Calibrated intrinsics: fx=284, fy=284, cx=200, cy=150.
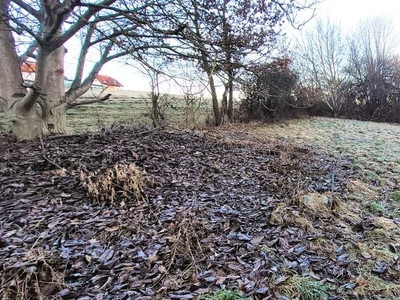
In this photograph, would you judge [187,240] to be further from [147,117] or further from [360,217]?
[147,117]

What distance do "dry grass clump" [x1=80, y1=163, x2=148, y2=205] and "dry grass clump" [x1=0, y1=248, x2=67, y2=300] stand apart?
83 cm

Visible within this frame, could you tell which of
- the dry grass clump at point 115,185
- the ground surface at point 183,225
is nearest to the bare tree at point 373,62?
the ground surface at point 183,225

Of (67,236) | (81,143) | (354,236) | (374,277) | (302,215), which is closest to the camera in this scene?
(374,277)

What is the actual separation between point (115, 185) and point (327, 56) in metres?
13.7

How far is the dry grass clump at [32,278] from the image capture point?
1408mm

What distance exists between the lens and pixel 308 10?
158 inches

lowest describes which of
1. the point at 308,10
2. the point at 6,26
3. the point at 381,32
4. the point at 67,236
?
the point at 67,236

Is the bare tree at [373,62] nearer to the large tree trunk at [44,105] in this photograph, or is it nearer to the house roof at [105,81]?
the house roof at [105,81]

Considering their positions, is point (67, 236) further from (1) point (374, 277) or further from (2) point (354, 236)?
(2) point (354, 236)

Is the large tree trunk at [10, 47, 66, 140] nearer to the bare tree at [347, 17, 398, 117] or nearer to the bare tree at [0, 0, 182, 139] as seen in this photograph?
the bare tree at [0, 0, 182, 139]

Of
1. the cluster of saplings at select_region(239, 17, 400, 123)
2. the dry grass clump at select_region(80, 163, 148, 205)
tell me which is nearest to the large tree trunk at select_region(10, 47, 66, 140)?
the dry grass clump at select_region(80, 163, 148, 205)

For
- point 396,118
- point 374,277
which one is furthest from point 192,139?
point 396,118

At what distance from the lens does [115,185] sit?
8.48ft

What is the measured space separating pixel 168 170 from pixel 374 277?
7.10 feet
